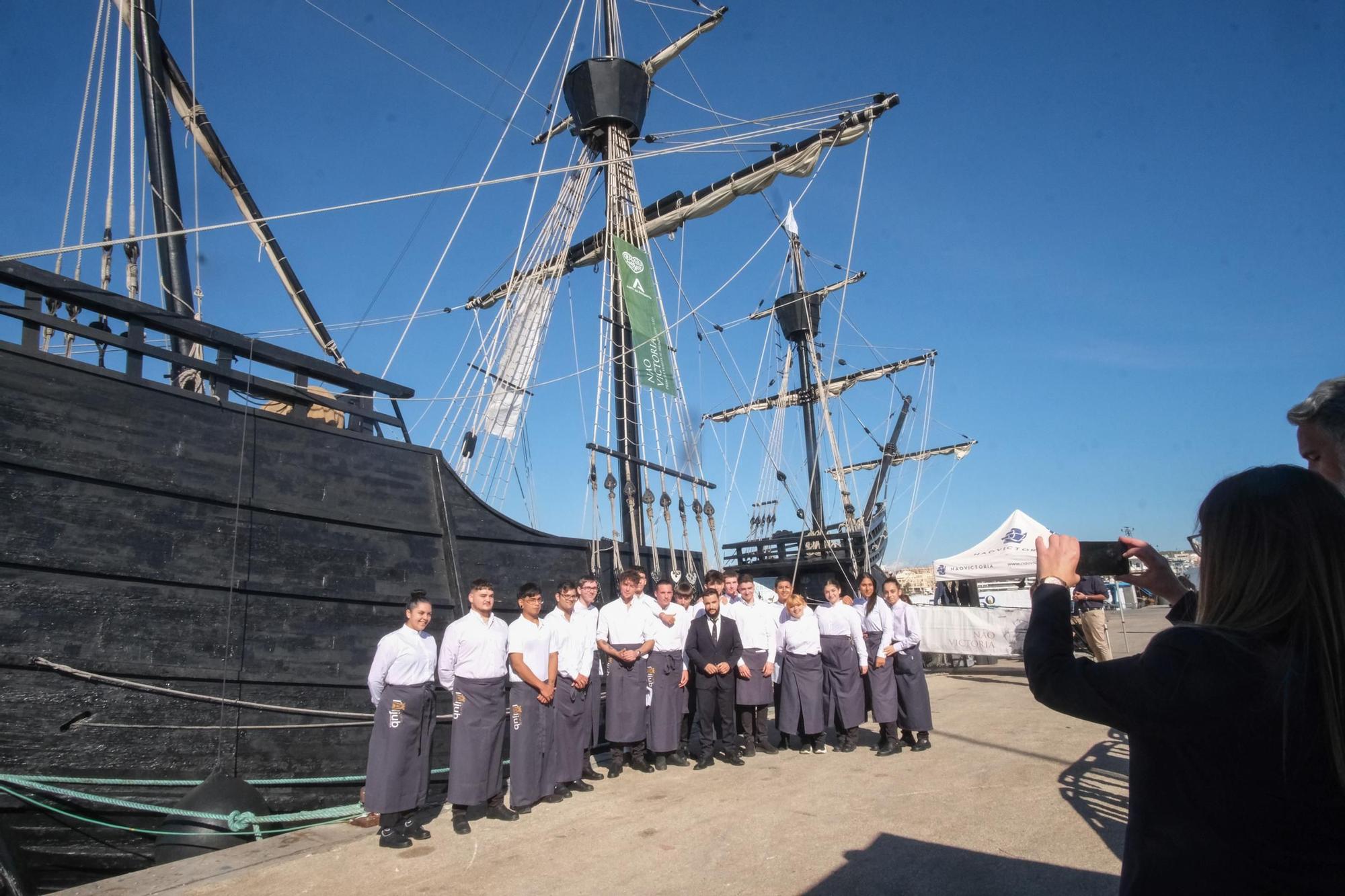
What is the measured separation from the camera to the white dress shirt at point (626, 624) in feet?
21.9

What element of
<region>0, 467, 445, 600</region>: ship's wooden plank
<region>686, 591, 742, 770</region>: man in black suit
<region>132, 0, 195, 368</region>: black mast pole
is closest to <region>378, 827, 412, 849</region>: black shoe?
<region>0, 467, 445, 600</region>: ship's wooden plank

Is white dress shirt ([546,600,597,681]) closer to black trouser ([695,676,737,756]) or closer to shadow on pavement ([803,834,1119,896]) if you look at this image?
black trouser ([695,676,737,756])

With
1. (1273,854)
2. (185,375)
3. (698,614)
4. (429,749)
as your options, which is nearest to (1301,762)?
(1273,854)

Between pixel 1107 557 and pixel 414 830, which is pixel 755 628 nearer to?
pixel 414 830

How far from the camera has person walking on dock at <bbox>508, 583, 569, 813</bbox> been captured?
5211 mm

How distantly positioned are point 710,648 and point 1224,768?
5.89m

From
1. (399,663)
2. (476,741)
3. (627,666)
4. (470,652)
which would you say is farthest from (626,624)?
(399,663)

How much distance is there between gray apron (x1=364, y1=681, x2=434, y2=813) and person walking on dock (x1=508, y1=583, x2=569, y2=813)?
636mm

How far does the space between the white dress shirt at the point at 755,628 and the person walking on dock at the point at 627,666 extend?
3.50ft

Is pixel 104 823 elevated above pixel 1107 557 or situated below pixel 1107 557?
below

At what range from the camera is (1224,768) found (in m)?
1.29

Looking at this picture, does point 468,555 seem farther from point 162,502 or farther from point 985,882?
point 985,882

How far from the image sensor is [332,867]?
3.99 meters

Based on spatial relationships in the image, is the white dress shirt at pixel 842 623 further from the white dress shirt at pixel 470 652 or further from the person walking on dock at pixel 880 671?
the white dress shirt at pixel 470 652
